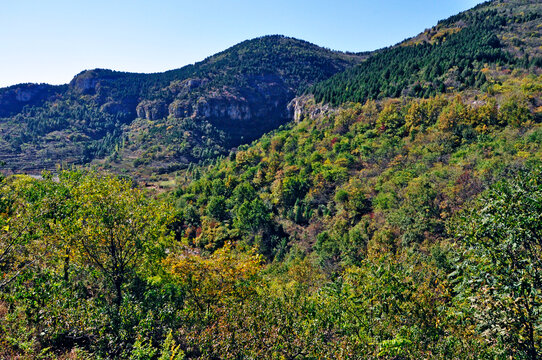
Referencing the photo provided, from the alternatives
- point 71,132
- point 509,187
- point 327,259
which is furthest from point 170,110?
point 509,187

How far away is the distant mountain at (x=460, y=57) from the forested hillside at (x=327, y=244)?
4.58ft

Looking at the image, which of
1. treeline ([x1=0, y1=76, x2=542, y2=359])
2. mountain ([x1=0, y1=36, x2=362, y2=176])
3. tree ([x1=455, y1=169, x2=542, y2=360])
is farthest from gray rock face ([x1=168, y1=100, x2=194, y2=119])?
tree ([x1=455, y1=169, x2=542, y2=360])

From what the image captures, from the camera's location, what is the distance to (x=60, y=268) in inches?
665

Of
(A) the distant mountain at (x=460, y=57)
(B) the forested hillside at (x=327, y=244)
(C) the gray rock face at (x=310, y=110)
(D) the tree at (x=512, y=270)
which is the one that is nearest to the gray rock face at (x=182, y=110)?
(C) the gray rock face at (x=310, y=110)

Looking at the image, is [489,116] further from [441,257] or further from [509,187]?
[509,187]

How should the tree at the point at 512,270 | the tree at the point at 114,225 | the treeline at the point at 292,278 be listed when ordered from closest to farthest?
the tree at the point at 512,270
the treeline at the point at 292,278
the tree at the point at 114,225

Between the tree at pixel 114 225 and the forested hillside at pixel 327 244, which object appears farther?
the tree at pixel 114 225

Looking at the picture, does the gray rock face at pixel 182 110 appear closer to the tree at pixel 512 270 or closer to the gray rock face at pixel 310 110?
the gray rock face at pixel 310 110

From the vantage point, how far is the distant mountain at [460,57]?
249ft

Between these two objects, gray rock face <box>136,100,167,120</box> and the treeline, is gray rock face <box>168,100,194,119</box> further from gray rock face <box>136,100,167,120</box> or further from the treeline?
the treeline

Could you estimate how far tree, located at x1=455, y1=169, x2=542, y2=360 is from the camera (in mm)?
7727

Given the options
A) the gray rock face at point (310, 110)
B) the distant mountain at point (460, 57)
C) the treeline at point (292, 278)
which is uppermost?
the distant mountain at point (460, 57)

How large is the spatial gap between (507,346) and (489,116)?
198 ft

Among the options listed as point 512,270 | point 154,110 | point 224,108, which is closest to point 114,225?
point 512,270
